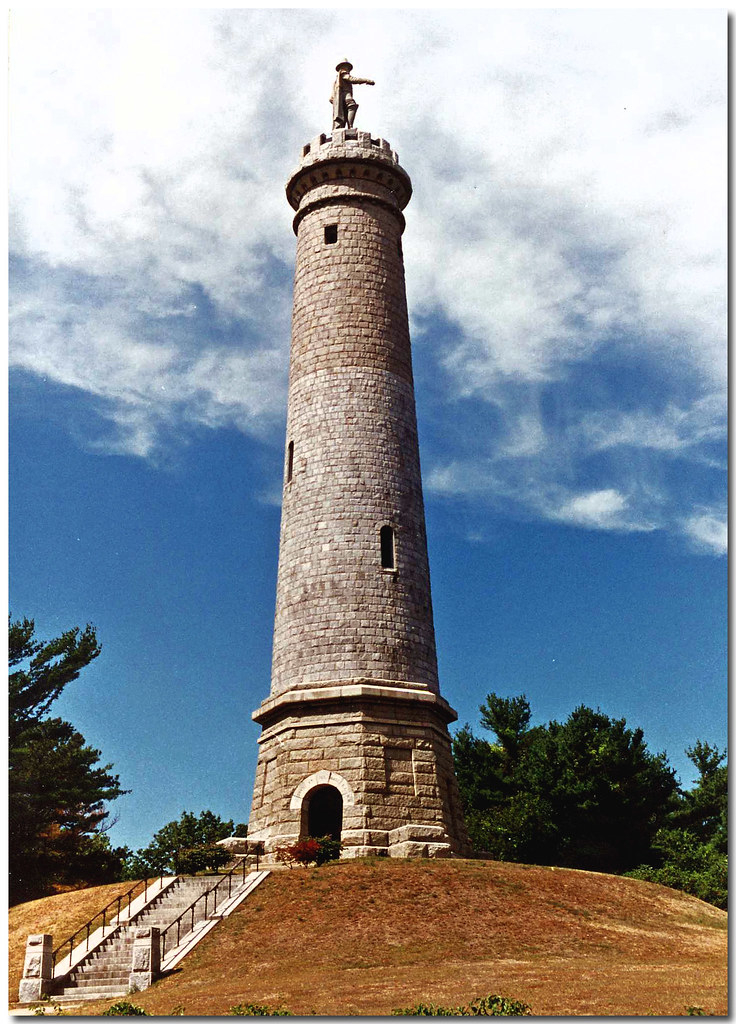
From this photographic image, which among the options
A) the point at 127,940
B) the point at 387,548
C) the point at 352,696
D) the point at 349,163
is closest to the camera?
the point at 127,940

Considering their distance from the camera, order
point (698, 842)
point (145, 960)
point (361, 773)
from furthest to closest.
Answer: point (698, 842) → point (361, 773) → point (145, 960)

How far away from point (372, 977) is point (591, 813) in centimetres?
2801

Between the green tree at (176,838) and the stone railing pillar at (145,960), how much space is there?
23.2m

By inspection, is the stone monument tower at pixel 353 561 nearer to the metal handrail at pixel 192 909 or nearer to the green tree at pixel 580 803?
the metal handrail at pixel 192 909

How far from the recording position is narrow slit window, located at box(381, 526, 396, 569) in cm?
2897

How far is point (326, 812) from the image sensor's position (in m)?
28.1

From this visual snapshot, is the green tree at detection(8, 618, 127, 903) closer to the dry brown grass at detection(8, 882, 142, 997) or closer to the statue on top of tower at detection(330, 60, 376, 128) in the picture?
the dry brown grass at detection(8, 882, 142, 997)

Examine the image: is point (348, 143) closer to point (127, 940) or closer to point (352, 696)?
point (352, 696)

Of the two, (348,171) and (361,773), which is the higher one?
(348,171)

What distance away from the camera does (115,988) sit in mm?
19109

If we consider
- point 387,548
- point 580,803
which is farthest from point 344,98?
point 580,803

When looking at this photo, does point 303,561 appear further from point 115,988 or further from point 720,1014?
point 720,1014

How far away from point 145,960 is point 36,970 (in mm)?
2336

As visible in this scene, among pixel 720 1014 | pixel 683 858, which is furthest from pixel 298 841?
pixel 683 858
